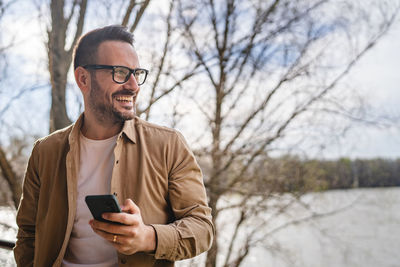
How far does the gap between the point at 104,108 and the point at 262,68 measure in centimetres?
589

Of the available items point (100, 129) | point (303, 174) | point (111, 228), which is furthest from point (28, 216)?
point (303, 174)

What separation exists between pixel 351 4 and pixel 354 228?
12.8 metres

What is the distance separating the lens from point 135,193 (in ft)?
4.29

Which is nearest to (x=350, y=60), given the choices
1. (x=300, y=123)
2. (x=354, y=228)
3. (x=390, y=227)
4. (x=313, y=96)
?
(x=313, y=96)

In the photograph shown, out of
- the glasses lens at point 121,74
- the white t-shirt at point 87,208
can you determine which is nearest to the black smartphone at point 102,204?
the white t-shirt at point 87,208

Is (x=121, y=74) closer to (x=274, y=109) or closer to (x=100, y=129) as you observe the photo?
(x=100, y=129)

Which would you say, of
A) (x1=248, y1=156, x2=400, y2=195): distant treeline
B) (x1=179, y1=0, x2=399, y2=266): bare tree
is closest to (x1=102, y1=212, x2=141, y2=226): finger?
(x1=179, y1=0, x2=399, y2=266): bare tree

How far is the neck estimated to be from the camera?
152cm

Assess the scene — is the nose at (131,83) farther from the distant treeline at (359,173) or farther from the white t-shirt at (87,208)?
the distant treeline at (359,173)

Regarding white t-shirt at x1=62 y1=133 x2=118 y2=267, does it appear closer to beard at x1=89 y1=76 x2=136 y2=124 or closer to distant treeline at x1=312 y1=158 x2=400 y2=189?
beard at x1=89 y1=76 x2=136 y2=124

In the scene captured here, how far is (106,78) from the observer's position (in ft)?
4.91

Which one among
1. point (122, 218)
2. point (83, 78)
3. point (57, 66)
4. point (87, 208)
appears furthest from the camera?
point (57, 66)

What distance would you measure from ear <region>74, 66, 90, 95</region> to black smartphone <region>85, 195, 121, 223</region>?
71cm

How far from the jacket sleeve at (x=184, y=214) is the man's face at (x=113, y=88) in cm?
27
